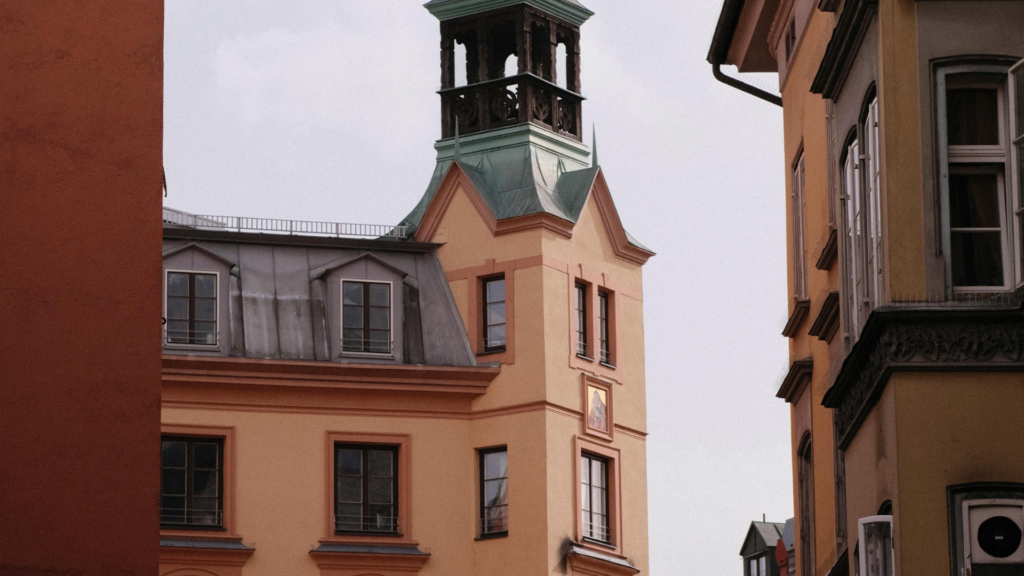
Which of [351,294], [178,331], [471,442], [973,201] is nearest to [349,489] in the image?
[471,442]

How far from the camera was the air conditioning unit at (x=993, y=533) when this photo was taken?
16.7 m

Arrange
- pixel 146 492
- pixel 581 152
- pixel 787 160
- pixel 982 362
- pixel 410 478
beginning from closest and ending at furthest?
pixel 982 362
pixel 146 492
pixel 787 160
pixel 410 478
pixel 581 152

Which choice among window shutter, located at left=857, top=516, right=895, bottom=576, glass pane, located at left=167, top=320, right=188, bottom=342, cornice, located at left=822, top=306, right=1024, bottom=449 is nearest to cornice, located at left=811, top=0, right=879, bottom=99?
cornice, located at left=822, top=306, right=1024, bottom=449

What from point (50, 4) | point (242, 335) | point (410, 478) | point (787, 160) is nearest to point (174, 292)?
point (242, 335)

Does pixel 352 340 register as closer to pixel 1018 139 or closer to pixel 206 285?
pixel 206 285

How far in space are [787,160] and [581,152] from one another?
23.1m

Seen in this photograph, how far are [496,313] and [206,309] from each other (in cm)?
603

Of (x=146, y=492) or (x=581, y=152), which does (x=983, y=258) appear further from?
(x=581, y=152)

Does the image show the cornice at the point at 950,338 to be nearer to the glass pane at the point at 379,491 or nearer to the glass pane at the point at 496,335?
the glass pane at the point at 379,491

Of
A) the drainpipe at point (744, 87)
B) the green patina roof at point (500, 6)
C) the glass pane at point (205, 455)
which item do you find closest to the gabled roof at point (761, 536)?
the green patina roof at point (500, 6)

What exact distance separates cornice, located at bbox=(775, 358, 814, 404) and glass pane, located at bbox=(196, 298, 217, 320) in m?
20.8

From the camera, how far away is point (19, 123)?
63.6 feet

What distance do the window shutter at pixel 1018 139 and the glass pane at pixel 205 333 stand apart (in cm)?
2961

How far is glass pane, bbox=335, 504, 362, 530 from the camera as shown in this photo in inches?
1756
